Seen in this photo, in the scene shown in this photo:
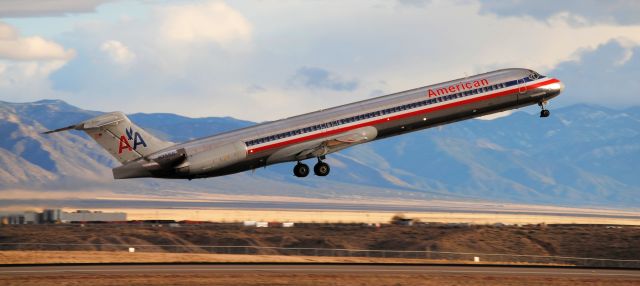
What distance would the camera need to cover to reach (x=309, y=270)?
246ft

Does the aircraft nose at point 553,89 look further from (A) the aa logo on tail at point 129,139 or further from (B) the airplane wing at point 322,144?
(A) the aa logo on tail at point 129,139

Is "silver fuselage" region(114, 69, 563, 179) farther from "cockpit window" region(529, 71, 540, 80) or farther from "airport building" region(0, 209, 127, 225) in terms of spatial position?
"airport building" region(0, 209, 127, 225)

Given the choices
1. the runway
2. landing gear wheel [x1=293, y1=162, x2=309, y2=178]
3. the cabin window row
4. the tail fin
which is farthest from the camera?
landing gear wheel [x1=293, y1=162, x2=309, y2=178]

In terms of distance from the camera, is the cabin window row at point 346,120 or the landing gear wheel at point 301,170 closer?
the cabin window row at point 346,120

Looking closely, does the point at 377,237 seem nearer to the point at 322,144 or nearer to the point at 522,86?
the point at 522,86

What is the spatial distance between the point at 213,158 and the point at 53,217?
76.9m

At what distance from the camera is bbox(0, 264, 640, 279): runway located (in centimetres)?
7204

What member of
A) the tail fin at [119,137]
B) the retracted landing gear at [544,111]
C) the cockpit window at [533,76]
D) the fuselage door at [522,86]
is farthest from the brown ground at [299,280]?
the cockpit window at [533,76]

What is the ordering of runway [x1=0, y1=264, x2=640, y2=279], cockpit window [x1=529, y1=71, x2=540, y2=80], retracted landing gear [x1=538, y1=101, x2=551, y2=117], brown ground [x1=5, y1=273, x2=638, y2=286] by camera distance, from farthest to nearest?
1. cockpit window [x1=529, y1=71, x2=540, y2=80]
2. retracted landing gear [x1=538, y1=101, x2=551, y2=117]
3. runway [x1=0, y1=264, x2=640, y2=279]
4. brown ground [x1=5, y1=273, x2=638, y2=286]

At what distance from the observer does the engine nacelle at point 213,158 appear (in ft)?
266

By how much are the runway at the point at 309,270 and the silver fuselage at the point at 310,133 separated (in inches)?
311

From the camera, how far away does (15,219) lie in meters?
141

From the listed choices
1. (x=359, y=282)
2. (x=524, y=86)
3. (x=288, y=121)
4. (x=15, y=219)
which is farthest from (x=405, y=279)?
(x=15, y=219)

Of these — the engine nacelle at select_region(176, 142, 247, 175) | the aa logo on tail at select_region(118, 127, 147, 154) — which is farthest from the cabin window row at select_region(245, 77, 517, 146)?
the aa logo on tail at select_region(118, 127, 147, 154)
